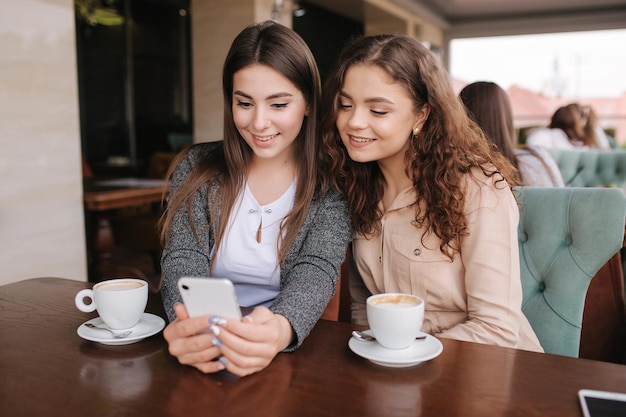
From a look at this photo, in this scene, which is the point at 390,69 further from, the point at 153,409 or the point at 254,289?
the point at 153,409

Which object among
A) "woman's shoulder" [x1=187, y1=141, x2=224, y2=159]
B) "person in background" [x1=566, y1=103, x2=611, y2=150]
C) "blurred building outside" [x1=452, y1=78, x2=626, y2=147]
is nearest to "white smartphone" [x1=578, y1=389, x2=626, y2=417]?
"woman's shoulder" [x1=187, y1=141, x2=224, y2=159]

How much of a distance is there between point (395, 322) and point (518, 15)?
10.2m

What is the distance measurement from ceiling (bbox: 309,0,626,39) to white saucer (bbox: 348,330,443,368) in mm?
7974

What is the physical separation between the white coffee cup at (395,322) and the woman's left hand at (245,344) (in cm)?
15

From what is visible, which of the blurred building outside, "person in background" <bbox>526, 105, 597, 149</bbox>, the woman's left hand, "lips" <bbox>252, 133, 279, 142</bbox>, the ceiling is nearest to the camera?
the woman's left hand

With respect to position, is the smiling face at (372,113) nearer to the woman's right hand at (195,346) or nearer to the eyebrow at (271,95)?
the eyebrow at (271,95)

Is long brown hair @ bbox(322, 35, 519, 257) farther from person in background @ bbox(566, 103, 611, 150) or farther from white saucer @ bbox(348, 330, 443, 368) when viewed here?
person in background @ bbox(566, 103, 611, 150)

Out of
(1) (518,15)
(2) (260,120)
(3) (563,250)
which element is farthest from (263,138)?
(1) (518,15)

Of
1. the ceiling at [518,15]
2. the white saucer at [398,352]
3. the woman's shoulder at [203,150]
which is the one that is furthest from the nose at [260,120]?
the ceiling at [518,15]

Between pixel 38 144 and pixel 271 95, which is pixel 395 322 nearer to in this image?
pixel 271 95

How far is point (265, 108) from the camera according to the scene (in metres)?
1.32

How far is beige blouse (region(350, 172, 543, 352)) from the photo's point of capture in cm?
120

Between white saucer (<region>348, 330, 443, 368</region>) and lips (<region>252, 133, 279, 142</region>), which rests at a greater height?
lips (<region>252, 133, 279, 142</region>)

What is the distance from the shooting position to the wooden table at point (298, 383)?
28.8 inches
